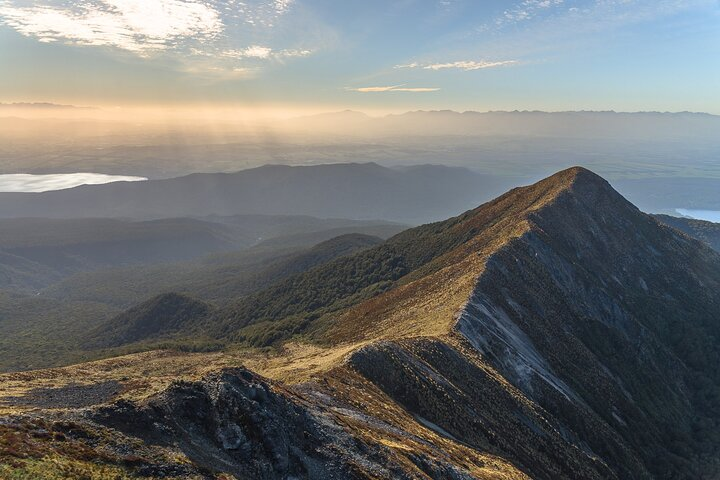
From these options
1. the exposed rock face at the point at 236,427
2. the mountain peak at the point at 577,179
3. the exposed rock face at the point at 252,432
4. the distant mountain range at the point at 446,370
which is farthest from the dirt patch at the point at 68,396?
the mountain peak at the point at 577,179

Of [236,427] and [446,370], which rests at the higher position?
[236,427]

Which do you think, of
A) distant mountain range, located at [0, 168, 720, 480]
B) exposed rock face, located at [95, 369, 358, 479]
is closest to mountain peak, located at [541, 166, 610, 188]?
distant mountain range, located at [0, 168, 720, 480]

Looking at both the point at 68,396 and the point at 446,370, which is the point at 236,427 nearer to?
the point at 68,396

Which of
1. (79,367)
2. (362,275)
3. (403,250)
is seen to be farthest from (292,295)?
(79,367)

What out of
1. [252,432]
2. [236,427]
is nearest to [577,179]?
[252,432]

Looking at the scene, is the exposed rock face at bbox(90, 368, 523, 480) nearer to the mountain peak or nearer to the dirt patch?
the dirt patch

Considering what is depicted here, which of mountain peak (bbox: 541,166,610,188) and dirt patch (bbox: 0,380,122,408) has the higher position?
mountain peak (bbox: 541,166,610,188)

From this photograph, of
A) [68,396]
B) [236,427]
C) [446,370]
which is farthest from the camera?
[446,370]

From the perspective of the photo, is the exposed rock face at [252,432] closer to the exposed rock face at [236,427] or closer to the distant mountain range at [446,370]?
the exposed rock face at [236,427]

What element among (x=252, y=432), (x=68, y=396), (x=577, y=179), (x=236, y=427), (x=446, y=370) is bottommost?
(x=446, y=370)
